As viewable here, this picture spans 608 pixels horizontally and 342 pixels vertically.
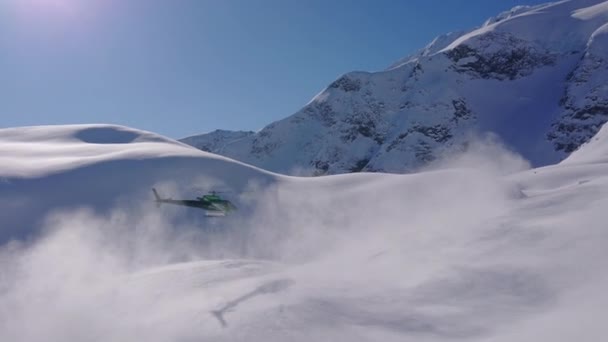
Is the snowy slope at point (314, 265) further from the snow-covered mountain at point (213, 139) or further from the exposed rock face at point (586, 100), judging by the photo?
the snow-covered mountain at point (213, 139)

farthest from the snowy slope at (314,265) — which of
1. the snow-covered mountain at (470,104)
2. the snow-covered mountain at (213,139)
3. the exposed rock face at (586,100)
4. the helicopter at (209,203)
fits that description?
the snow-covered mountain at (213,139)

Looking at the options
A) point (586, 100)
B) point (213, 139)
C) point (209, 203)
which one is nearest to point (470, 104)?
point (586, 100)

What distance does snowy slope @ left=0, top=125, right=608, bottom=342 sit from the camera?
6.74m

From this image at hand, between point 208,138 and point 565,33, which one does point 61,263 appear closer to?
point 565,33

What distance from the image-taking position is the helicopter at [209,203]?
72.2 ft

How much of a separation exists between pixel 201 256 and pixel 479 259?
1378 cm

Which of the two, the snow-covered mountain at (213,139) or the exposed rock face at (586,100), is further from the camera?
the snow-covered mountain at (213,139)

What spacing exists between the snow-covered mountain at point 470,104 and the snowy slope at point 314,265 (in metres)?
86.1

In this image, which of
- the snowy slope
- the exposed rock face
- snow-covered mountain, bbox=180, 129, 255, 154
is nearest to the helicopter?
the snowy slope

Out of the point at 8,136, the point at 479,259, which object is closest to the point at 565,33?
the point at 8,136

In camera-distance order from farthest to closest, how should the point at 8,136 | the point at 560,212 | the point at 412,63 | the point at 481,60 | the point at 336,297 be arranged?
the point at 412,63
the point at 481,60
the point at 8,136
the point at 560,212
the point at 336,297

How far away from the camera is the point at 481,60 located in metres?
124

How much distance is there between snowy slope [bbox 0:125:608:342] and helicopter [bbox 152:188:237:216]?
21.9 inches

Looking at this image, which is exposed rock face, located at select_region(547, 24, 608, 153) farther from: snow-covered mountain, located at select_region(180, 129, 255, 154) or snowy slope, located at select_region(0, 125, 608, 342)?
snow-covered mountain, located at select_region(180, 129, 255, 154)
